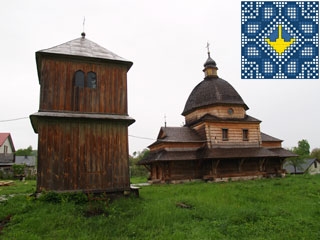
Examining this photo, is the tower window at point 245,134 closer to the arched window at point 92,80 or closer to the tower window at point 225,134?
the tower window at point 225,134

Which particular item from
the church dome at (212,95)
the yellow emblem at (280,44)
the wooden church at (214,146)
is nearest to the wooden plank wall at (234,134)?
the wooden church at (214,146)

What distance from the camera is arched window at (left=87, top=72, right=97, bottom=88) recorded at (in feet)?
37.3

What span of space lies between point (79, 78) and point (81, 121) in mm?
2022

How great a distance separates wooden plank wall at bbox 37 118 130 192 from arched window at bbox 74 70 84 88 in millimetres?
1693

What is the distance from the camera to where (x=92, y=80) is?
1145 cm

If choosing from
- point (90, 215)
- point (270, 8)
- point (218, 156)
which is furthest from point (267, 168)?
point (90, 215)

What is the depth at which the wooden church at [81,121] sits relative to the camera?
10.2 meters

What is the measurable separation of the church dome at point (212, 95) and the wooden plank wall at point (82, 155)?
1387 cm

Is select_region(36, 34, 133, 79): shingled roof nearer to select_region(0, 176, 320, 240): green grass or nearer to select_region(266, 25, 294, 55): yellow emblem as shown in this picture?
select_region(0, 176, 320, 240): green grass

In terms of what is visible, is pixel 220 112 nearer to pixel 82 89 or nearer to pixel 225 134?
pixel 225 134

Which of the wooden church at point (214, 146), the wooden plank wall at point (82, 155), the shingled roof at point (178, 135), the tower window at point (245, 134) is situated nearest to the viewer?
the wooden plank wall at point (82, 155)

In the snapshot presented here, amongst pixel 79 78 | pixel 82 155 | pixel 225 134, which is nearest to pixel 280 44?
pixel 79 78

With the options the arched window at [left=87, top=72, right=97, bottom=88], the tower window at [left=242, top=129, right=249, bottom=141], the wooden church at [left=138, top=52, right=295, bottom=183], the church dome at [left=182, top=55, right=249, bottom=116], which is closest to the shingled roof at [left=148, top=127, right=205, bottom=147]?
the wooden church at [left=138, top=52, right=295, bottom=183]

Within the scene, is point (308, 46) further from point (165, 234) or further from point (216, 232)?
point (165, 234)
